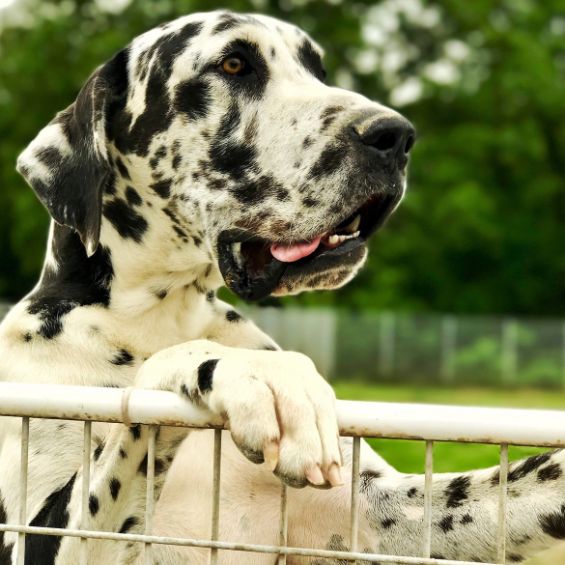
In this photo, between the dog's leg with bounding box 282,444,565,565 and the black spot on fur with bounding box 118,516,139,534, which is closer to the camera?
the black spot on fur with bounding box 118,516,139,534

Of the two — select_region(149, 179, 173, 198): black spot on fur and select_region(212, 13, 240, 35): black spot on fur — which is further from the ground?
select_region(212, 13, 240, 35): black spot on fur

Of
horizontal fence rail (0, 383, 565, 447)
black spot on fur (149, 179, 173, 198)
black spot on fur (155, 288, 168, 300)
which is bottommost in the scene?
horizontal fence rail (0, 383, 565, 447)

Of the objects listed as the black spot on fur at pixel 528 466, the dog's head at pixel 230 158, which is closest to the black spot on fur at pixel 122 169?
the dog's head at pixel 230 158

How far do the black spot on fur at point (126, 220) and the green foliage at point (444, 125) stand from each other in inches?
943

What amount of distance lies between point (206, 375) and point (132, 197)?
4.71ft

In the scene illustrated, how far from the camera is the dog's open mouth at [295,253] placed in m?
3.30

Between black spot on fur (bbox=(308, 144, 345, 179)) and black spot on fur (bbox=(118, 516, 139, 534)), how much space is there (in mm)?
1181

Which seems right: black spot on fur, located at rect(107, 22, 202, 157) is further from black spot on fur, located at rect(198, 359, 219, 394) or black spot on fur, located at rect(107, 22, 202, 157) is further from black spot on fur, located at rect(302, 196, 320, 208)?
black spot on fur, located at rect(198, 359, 219, 394)

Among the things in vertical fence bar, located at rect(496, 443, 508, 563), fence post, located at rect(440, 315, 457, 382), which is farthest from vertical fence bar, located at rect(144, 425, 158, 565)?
fence post, located at rect(440, 315, 457, 382)

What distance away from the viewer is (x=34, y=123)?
2736 cm

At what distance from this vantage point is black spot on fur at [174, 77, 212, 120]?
3.58 metres

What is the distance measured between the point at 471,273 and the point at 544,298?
7.24 ft

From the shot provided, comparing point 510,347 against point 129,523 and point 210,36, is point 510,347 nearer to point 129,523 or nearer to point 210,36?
point 210,36

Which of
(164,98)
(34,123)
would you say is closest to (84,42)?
(34,123)
